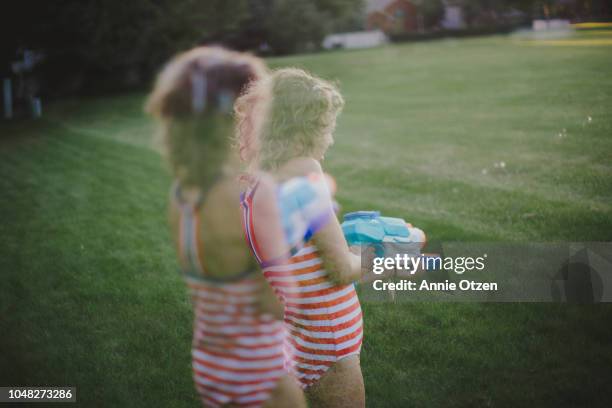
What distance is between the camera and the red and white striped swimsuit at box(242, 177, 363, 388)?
189 cm

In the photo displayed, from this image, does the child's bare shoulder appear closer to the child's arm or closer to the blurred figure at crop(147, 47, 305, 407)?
the child's arm

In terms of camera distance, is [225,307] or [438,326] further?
[438,326]

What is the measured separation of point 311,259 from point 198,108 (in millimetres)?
756

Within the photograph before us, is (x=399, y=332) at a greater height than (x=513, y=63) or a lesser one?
lesser

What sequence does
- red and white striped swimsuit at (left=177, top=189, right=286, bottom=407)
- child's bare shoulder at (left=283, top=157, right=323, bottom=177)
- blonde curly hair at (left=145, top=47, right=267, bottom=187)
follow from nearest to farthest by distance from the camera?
blonde curly hair at (left=145, top=47, right=267, bottom=187) < red and white striped swimsuit at (left=177, top=189, right=286, bottom=407) < child's bare shoulder at (left=283, top=157, right=323, bottom=177)

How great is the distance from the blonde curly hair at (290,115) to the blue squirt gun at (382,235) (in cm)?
103

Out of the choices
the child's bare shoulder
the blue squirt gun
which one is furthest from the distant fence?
the child's bare shoulder

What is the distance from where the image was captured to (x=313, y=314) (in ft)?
6.37

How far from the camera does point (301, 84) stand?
1.84 metres

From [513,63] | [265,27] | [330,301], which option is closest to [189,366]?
[330,301]

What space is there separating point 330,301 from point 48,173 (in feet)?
29.8

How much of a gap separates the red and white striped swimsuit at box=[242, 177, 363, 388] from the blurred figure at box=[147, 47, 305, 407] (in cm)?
32

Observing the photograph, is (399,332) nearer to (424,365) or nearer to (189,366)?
(424,365)

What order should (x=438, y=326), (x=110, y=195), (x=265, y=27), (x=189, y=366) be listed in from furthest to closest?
(x=265, y=27) < (x=110, y=195) < (x=438, y=326) < (x=189, y=366)
